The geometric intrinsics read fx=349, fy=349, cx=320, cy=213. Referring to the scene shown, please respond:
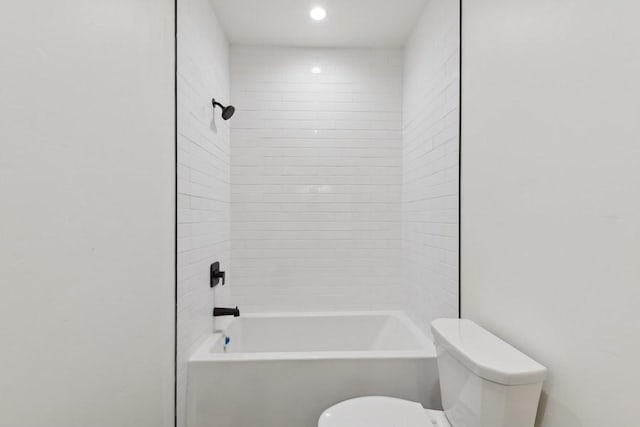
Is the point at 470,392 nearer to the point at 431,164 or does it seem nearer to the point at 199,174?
the point at 431,164

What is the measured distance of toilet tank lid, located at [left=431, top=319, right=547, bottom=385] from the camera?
96 centimetres

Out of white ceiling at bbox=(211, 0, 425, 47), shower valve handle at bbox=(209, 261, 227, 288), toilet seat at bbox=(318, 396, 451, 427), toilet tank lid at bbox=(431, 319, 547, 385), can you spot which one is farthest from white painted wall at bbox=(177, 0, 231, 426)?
toilet tank lid at bbox=(431, 319, 547, 385)

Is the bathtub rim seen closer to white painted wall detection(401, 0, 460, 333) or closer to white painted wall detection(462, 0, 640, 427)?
white painted wall detection(401, 0, 460, 333)

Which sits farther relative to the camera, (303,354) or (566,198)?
(303,354)

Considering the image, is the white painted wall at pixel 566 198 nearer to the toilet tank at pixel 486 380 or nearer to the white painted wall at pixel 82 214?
the toilet tank at pixel 486 380

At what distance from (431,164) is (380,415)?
1.34m

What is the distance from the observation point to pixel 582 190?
0.90 m

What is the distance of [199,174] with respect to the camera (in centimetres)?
189

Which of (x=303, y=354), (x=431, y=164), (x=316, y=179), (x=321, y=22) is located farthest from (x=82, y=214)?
(x=321, y=22)

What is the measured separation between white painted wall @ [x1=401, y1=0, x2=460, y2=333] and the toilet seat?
543mm

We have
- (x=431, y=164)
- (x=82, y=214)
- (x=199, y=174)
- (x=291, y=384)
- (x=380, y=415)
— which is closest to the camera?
(x=82, y=214)

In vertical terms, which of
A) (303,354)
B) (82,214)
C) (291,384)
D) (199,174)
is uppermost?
(199,174)

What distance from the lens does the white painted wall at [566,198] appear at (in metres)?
0.78

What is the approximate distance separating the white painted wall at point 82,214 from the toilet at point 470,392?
29.9 inches
